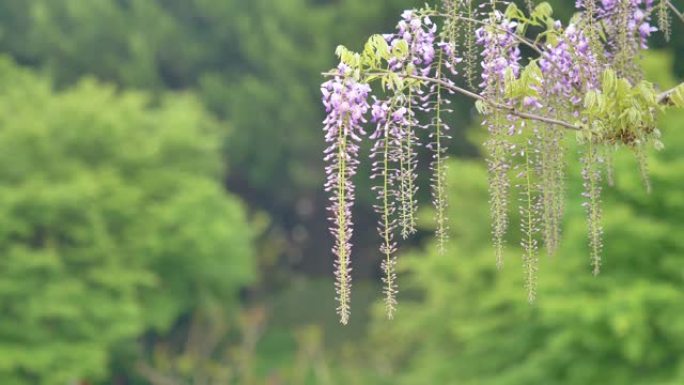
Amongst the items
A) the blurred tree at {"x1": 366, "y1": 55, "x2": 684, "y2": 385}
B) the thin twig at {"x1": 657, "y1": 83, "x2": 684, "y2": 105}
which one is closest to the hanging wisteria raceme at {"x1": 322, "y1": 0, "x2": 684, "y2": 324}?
the thin twig at {"x1": 657, "y1": 83, "x2": 684, "y2": 105}

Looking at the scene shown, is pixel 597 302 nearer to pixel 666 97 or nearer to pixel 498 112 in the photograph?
pixel 666 97

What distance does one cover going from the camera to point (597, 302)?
47.8 ft

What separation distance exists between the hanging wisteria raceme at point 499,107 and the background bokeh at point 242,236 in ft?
30.7

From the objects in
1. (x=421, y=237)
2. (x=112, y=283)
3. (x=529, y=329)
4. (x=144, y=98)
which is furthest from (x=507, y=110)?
(x=421, y=237)

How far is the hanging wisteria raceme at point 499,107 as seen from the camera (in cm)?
451

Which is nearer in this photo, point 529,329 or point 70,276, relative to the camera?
point 529,329

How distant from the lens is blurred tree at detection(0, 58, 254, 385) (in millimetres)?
20234

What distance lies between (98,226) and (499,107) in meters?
17.5

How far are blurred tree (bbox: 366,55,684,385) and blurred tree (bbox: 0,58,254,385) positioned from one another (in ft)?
20.5

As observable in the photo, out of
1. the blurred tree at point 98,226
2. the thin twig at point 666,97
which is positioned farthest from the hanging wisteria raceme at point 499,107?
the blurred tree at point 98,226

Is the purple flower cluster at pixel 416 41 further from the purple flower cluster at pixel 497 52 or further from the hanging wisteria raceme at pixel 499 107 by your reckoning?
the purple flower cluster at pixel 497 52

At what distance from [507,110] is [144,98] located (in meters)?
21.2

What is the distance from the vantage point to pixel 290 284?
3269cm

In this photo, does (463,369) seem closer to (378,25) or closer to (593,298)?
(593,298)
